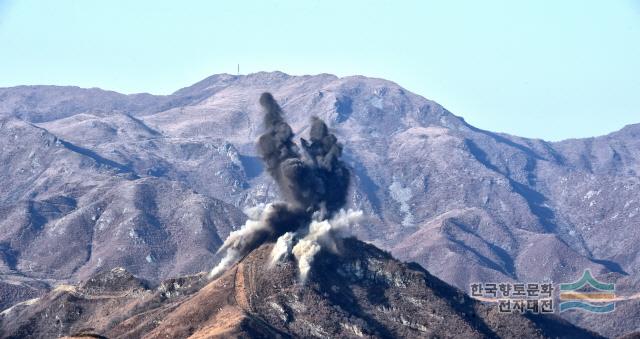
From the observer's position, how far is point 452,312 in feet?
653

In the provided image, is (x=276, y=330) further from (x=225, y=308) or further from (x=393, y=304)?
(x=393, y=304)

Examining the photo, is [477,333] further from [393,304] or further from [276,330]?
[276,330]

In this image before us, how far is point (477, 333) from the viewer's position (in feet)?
638

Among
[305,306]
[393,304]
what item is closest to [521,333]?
[393,304]

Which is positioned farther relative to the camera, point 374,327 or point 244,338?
point 374,327

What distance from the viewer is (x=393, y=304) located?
199 m

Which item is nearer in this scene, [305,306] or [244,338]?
[244,338]

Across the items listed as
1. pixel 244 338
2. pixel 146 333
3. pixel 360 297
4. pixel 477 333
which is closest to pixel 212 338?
pixel 244 338

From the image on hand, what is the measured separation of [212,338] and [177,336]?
9.53 m

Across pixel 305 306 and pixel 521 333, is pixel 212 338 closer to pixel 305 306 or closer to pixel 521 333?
pixel 305 306

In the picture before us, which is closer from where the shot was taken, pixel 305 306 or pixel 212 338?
pixel 212 338

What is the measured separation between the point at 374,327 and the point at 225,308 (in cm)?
2410

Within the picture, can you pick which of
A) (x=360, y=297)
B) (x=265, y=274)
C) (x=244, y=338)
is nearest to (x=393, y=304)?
(x=360, y=297)

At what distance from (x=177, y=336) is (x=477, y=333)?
4929cm
